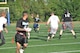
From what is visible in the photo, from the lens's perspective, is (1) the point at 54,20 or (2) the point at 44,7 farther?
(2) the point at 44,7

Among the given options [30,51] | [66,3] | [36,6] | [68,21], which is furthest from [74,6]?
[30,51]

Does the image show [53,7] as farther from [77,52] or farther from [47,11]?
[77,52]

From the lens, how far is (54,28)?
18.4 meters

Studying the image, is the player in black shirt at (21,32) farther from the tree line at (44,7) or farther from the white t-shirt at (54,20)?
the tree line at (44,7)

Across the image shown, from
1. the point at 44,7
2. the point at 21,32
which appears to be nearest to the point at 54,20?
the point at 21,32

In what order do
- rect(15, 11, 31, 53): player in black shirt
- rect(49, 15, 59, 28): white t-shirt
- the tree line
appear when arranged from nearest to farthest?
rect(15, 11, 31, 53): player in black shirt < rect(49, 15, 59, 28): white t-shirt < the tree line

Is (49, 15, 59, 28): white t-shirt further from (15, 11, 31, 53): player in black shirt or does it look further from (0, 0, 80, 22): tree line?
(0, 0, 80, 22): tree line

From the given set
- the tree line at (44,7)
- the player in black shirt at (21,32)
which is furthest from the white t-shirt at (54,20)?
the tree line at (44,7)

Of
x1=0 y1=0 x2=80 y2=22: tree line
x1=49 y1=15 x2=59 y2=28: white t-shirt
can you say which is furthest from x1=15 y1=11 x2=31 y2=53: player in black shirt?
x1=0 y1=0 x2=80 y2=22: tree line

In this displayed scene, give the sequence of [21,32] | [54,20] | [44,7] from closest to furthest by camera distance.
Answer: [21,32]
[54,20]
[44,7]

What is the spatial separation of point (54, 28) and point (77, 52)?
5.31 m

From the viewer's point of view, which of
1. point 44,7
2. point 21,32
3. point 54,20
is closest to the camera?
point 21,32

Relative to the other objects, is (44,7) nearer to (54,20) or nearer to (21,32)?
(54,20)

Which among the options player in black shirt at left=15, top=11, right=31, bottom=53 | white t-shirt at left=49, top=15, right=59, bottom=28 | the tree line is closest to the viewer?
player in black shirt at left=15, top=11, right=31, bottom=53
